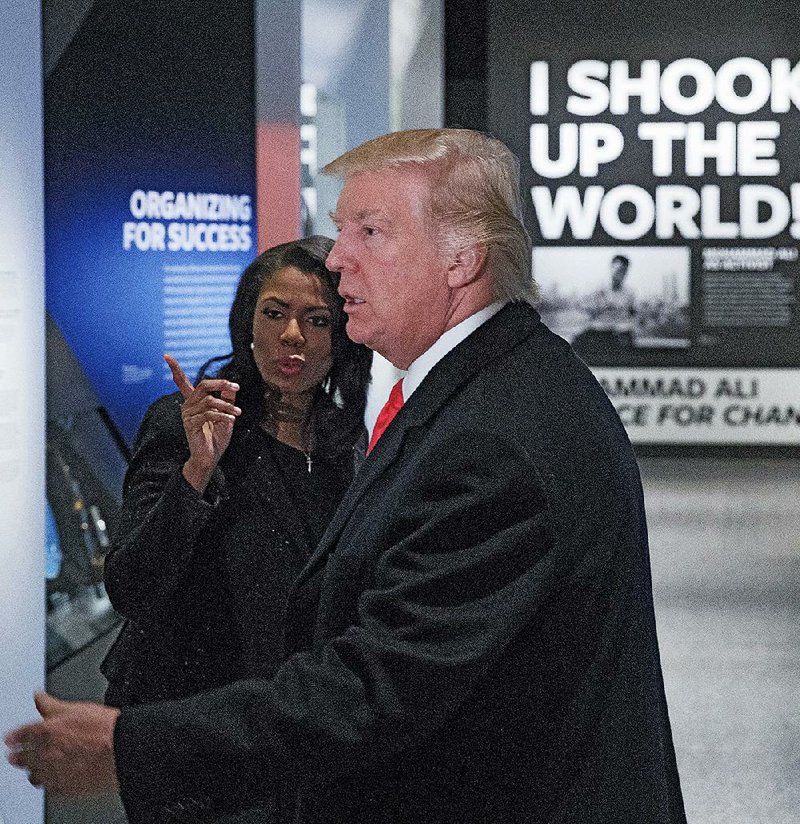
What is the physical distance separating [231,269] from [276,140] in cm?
79

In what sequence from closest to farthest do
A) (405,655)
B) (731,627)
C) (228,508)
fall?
(405,655), (228,508), (731,627)

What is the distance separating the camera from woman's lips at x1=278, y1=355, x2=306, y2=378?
2.65 meters

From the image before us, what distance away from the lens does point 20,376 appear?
9.95 ft

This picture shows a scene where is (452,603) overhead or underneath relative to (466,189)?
underneath

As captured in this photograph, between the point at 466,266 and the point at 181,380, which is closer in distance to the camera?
the point at 466,266

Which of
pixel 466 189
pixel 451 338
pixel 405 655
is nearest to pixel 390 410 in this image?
pixel 451 338

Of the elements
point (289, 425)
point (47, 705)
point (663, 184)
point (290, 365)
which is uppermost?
point (663, 184)

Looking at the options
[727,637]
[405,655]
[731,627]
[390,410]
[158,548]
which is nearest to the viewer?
[405,655]

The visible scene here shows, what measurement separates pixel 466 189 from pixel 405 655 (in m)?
0.56

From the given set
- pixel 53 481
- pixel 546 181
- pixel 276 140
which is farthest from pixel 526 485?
pixel 546 181

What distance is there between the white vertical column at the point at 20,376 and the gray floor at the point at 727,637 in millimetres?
490

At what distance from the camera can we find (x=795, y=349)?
10.7 metres

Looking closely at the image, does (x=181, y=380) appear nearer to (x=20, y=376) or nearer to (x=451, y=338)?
(x=20, y=376)

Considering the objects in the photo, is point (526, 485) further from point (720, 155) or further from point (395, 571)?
point (720, 155)
